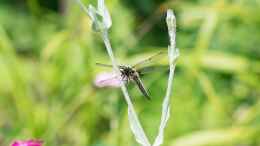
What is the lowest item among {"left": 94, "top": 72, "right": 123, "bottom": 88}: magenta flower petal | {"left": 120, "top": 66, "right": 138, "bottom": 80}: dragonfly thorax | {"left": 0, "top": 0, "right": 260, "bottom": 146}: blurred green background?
{"left": 120, "top": 66, "right": 138, "bottom": 80}: dragonfly thorax

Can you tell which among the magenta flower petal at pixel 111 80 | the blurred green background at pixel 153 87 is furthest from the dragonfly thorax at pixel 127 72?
the blurred green background at pixel 153 87

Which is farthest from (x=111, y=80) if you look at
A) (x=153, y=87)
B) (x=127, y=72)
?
(x=153, y=87)

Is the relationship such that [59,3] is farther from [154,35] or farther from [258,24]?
[258,24]

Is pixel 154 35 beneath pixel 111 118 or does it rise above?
above

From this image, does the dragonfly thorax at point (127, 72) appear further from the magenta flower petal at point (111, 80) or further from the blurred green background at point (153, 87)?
the blurred green background at point (153, 87)

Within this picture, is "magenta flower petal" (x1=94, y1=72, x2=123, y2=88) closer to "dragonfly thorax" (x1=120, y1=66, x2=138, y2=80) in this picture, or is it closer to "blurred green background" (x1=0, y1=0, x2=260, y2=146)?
"dragonfly thorax" (x1=120, y1=66, x2=138, y2=80)

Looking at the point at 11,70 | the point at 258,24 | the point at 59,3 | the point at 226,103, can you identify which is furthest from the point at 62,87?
the point at 59,3

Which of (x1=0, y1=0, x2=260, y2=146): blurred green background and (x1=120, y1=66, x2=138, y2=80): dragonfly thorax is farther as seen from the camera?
(x1=0, y1=0, x2=260, y2=146): blurred green background

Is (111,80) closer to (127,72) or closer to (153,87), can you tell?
(127,72)

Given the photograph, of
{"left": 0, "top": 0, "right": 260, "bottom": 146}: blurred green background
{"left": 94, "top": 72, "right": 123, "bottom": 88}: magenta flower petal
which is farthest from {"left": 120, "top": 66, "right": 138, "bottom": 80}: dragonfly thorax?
{"left": 0, "top": 0, "right": 260, "bottom": 146}: blurred green background
